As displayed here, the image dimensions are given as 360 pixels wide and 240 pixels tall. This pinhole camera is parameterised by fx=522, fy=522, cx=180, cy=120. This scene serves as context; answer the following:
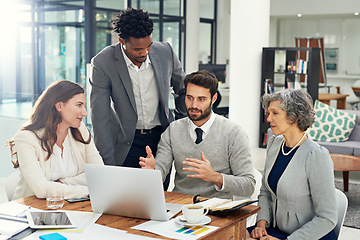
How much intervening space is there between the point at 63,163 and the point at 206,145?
0.78 m

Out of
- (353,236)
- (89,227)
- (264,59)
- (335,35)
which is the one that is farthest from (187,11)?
(89,227)

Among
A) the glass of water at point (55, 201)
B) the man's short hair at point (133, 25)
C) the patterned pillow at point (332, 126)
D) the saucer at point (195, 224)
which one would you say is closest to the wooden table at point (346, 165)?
the patterned pillow at point (332, 126)

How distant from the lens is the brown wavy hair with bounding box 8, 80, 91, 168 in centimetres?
280

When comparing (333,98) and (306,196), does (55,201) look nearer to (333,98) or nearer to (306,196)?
(306,196)

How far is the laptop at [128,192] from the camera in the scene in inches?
83.0

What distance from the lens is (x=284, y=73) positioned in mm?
8195

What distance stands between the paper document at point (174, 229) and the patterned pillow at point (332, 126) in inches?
186

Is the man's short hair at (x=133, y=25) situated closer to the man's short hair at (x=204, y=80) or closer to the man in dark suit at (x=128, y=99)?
the man in dark suit at (x=128, y=99)

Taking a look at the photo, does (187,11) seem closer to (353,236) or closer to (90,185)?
(353,236)

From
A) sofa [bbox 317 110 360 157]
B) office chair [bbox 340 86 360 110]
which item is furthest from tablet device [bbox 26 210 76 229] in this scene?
office chair [bbox 340 86 360 110]

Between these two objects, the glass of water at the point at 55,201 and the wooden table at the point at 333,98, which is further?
the wooden table at the point at 333,98

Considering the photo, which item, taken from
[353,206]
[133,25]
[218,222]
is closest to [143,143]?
[133,25]

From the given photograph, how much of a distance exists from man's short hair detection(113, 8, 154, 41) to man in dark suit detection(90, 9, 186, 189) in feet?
0.19

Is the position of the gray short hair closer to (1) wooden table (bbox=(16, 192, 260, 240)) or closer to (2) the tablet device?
(1) wooden table (bbox=(16, 192, 260, 240))
